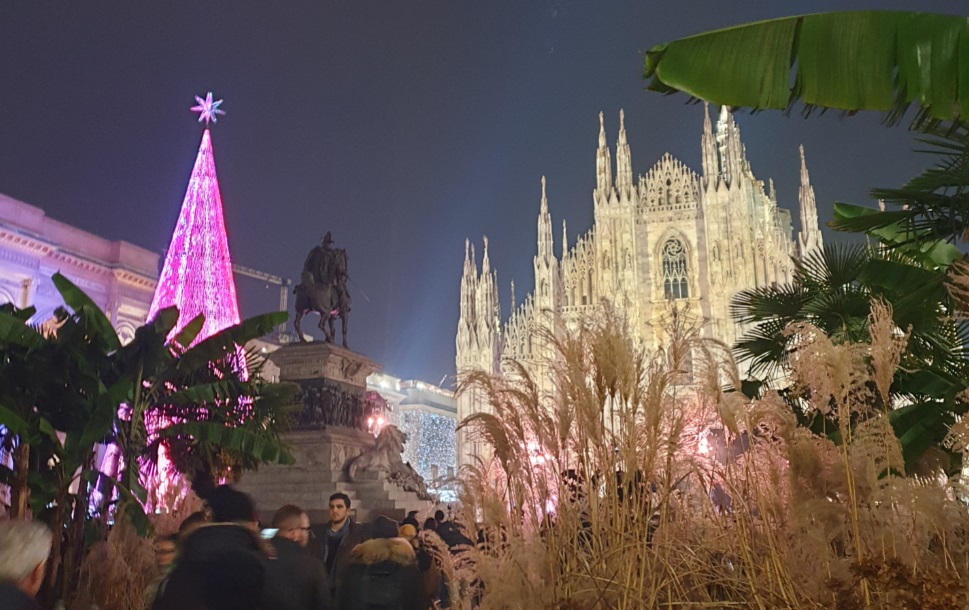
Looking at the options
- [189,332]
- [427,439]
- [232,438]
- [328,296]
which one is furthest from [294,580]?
[427,439]

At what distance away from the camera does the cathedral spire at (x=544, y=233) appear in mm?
30641

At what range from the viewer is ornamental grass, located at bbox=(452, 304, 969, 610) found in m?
2.58

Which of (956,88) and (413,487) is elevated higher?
(956,88)

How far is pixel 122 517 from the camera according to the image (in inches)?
222

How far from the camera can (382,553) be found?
2.84 metres

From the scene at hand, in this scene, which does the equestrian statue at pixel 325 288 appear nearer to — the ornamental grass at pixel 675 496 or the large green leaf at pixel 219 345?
the large green leaf at pixel 219 345

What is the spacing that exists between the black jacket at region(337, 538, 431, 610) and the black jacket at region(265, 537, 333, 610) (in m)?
0.09

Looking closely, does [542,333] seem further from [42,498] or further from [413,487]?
[413,487]

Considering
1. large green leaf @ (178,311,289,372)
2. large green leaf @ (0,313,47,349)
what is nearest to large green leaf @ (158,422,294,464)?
large green leaf @ (178,311,289,372)

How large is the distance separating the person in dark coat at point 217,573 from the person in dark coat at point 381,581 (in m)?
0.33

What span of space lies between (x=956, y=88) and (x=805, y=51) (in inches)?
26.8

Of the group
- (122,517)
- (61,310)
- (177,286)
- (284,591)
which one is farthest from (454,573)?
(177,286)

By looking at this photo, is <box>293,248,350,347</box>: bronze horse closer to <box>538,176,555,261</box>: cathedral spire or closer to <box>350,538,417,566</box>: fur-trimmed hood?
<box>350,538,417,566</box>: fur-trimmed hood

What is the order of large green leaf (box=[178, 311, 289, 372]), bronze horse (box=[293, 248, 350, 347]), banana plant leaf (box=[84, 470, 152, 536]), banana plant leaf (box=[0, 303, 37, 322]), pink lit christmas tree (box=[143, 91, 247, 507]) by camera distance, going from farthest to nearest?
pink lit christmas tree (box=[143, 91, 247, 507])
bronze horse (box=[293, 248, 350, 347])
large green leaf (box=[178, 311, 289, 372])
banana plant leaf (box=[0, 303, 37, 322])
banana plant leaf (box=[84, 470, 152, 536])
